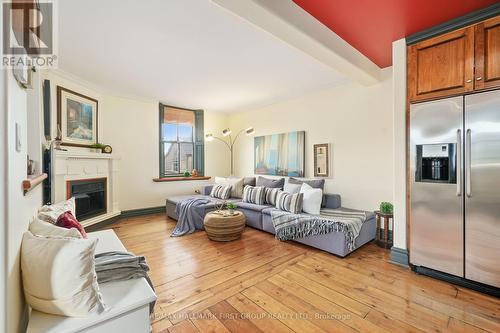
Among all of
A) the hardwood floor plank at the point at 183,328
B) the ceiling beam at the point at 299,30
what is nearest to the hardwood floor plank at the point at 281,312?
the hardwood floor plank at the point at 183,328

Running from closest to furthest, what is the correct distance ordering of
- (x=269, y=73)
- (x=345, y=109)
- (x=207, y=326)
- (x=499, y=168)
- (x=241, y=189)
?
(x=207, y=326) → (x=499, y=168) → (x=269, y=73) → (x=345, y=109) → (x=241, y=189)

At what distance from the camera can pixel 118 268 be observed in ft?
4.37

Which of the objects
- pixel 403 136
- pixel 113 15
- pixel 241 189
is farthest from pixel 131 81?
pixel 403 136

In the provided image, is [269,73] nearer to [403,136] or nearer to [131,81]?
[403,136]

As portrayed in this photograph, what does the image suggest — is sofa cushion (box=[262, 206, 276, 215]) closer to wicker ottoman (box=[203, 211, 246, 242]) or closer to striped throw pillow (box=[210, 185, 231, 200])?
wicker ottoman (box=[203, 211, 246, 242])

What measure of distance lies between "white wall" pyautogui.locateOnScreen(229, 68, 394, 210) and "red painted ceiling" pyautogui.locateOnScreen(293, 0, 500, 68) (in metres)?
1.11

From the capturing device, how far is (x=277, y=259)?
8.97 feet

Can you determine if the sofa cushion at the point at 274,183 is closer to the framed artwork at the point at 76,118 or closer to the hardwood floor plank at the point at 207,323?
the hardwood floor plank at the point at 207,323

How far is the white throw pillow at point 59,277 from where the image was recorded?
971mm

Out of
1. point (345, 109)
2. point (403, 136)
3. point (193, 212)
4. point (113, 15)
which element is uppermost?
point (113, 15)

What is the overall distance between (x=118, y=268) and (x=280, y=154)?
3903mm

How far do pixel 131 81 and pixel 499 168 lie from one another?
489 cm

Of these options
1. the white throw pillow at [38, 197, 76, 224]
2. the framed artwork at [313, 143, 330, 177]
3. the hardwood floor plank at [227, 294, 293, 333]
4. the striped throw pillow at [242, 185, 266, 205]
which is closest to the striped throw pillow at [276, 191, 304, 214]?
the striped throw pillow at [242, 185, 266, 205]

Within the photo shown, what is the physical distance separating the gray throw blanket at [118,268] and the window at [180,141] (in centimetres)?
410
